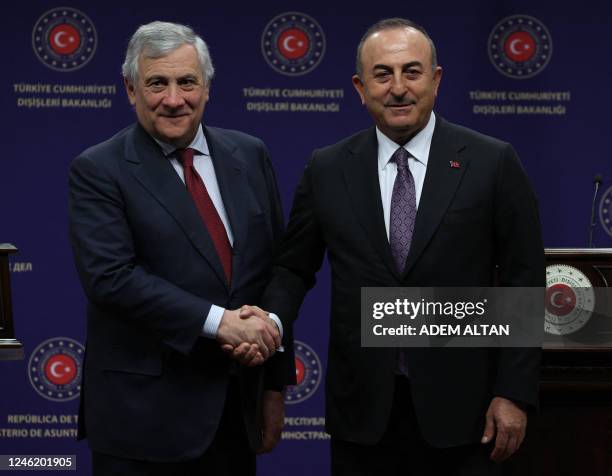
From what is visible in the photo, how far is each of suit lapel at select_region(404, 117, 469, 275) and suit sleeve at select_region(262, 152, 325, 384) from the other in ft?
1.00

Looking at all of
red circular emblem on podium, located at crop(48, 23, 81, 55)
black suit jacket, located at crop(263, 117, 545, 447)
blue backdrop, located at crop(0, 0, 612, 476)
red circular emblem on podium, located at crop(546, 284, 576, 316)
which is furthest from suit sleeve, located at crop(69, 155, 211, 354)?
red circular emblem on podium, located at crop(48, 23, 81, 55)

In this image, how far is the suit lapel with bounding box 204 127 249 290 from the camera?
95.7 inches

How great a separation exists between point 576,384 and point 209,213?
49.1 inches

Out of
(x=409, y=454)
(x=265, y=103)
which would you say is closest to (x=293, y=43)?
(x=265, y=103)

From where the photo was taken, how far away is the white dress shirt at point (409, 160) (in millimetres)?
2340

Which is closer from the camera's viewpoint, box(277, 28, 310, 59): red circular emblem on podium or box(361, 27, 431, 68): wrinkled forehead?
box(361, 27, 431, 68): wrinkled forehead

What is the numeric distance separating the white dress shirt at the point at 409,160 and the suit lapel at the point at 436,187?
0.03 m

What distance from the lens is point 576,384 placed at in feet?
9.38

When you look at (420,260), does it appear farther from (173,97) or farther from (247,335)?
(173,97)

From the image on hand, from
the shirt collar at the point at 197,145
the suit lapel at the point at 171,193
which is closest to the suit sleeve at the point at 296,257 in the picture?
the suit lapel at the point at 171,193

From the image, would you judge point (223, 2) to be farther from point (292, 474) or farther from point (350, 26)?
point (292, 474)

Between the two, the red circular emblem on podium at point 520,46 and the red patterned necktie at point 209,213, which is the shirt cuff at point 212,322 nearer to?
the red patterned necktie at point 209,213

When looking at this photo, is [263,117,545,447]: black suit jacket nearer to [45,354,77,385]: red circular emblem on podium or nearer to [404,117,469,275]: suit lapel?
[404,117,469,275]: suit lapel

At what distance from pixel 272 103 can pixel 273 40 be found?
28cm
